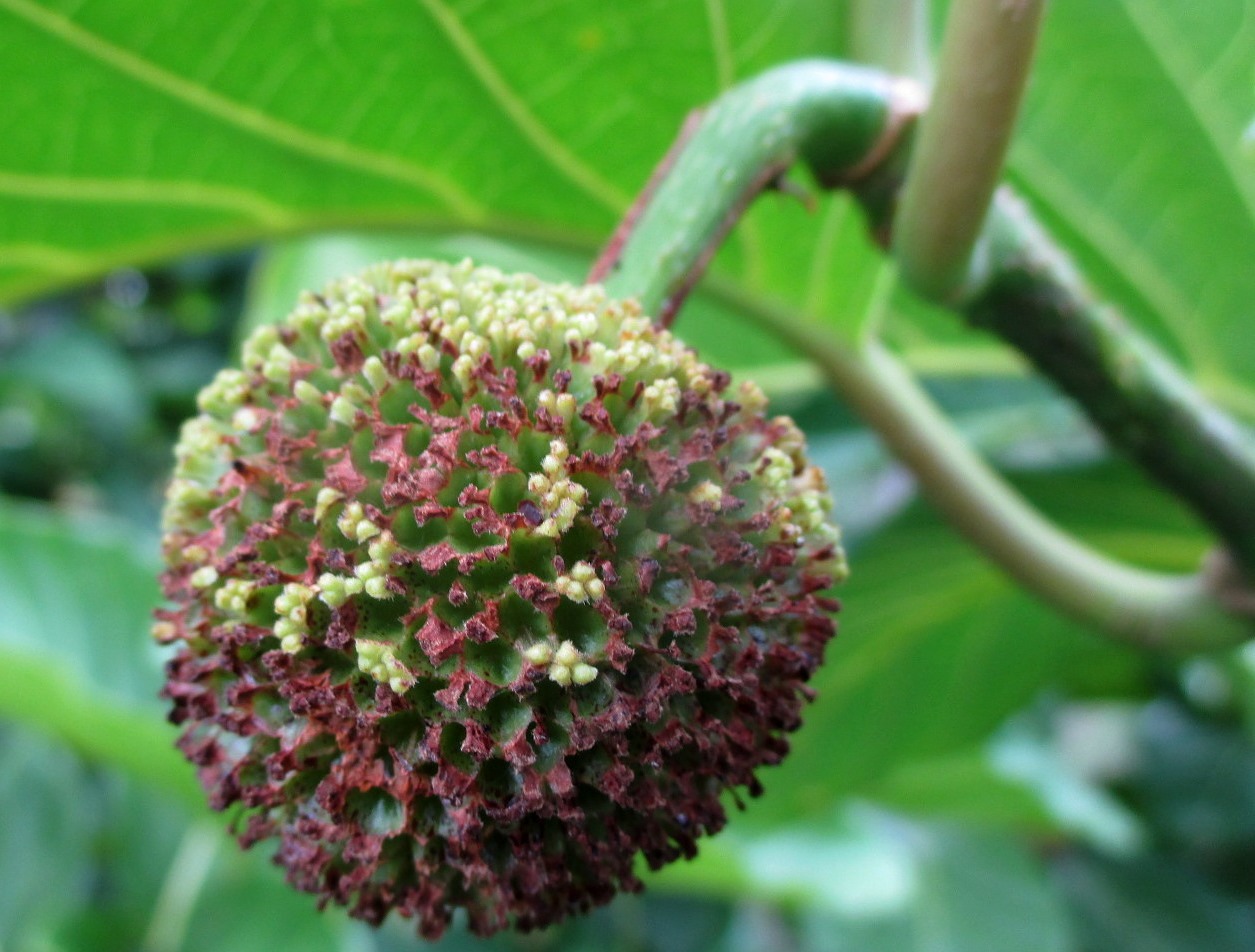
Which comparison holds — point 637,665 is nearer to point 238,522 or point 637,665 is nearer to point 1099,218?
point 238,522

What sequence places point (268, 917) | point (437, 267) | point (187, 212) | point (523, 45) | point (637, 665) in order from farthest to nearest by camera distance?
1. point (268, 917)
2. point (187, 212)
3. point (523, 45)
4. point (437, 267)
5. point (637, 665)

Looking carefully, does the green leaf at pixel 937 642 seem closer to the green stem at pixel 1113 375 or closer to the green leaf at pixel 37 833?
the green stem at pixel 1113 375

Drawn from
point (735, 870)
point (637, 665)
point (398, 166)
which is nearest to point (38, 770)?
point (735, 870)

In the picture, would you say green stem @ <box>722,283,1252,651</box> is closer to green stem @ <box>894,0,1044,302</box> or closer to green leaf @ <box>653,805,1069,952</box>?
green stem @ <box>894,0,1044,302</box>

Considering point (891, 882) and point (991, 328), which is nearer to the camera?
point (991, 328)

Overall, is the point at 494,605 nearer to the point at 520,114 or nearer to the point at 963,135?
the point at 963,135

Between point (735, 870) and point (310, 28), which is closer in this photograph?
point (310, 28)

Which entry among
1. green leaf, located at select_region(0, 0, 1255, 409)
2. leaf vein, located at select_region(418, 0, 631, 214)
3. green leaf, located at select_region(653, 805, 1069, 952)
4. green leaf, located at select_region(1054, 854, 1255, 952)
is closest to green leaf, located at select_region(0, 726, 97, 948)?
green leaf, located at select_region(653, 805, 1069, 952)

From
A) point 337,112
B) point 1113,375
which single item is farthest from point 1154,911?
point 337,112
